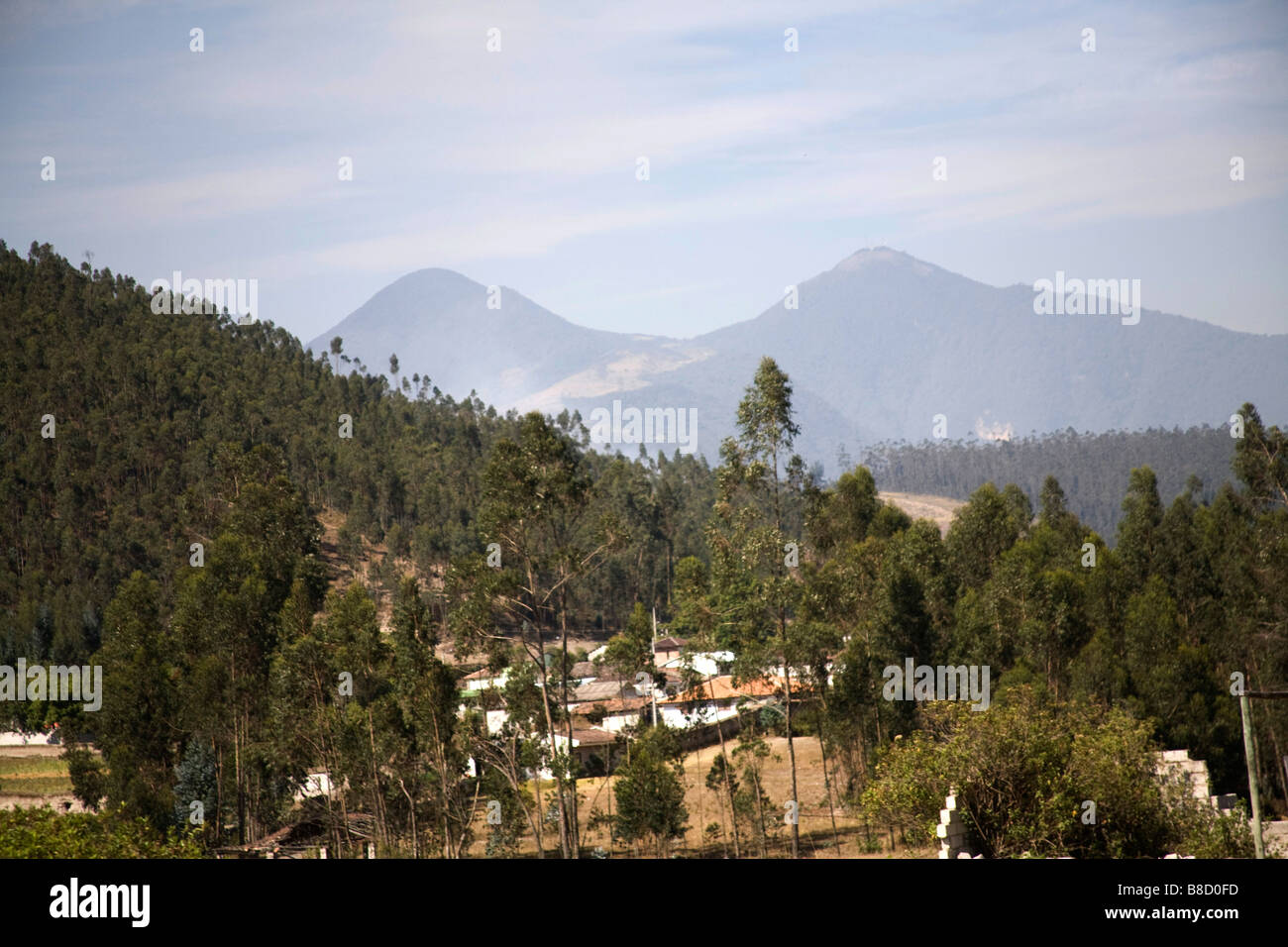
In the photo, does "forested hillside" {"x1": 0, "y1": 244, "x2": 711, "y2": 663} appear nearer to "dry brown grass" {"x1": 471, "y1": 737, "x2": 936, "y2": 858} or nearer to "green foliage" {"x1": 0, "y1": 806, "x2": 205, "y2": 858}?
"dry brown grass" {"x1": 471, "y1": 737, "x2": 936, "y2": 858}

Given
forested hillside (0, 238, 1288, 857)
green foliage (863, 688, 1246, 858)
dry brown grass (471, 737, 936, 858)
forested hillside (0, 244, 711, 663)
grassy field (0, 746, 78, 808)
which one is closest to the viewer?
green foliage (863, 688, 1246, 858)

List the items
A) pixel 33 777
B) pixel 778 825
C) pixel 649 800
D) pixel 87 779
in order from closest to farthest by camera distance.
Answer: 1. pixel 649 800
2. pixel 778 825
3. pixel 87 779
4. pixel 33 777

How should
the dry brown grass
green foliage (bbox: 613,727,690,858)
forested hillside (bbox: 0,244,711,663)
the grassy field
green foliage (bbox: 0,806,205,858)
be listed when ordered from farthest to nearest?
forested hillside (bbox: 0,244,711,663) → the grassy field → the dry brown grass → green foliage (bbox: 613,727,690,858) → green foliage (bbox: 0,806,205,858)

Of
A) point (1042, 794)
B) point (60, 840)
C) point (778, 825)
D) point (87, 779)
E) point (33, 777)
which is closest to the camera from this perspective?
point (60, 840)

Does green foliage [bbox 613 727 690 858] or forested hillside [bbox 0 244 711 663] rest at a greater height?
forested hillside [bbox 0 244 711 663]

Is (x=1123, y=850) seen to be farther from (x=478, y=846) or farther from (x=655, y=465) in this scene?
(x=655, y=465)

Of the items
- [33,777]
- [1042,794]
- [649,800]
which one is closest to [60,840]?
[1042,794]

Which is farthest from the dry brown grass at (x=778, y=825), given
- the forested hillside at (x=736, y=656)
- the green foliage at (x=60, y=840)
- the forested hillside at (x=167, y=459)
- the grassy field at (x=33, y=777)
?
the forested hillside at (x=167, y=459)

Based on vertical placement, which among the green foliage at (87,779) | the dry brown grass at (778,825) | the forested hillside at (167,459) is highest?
the forested hillside at (167,459)

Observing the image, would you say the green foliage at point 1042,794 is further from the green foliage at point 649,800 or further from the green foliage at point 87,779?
the green foliage at point 87,779

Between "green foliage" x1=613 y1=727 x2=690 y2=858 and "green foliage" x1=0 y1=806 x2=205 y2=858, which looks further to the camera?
"green foliage" x1=613 y1=727 x2=690 y2=858

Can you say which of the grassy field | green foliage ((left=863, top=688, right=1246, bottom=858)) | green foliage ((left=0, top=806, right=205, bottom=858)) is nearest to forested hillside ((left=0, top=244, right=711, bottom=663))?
the grassy field

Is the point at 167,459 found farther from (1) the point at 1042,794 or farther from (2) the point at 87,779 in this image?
(1) the point at 1042,794

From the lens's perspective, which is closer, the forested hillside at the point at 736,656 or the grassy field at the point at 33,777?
the forested hillside at the point at 736,656
